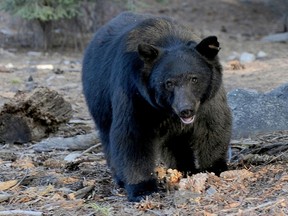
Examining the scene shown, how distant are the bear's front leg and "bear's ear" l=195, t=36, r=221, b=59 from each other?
32.9 inches

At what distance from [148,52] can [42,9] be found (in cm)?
1004

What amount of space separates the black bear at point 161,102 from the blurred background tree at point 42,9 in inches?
349

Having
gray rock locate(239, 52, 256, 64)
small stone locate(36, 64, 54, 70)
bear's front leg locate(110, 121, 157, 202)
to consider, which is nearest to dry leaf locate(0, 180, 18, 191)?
bear's front leg locate(110, 121, 157, 202)

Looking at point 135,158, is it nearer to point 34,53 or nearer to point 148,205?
point 148,205

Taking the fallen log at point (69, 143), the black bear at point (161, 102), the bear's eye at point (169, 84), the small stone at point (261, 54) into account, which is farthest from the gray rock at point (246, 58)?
the bear's eye at point (169, 84)

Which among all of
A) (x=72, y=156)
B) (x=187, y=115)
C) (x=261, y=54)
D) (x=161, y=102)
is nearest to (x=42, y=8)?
(x=261, y=54)

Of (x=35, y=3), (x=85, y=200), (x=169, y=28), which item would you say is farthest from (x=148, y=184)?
(x=35, y=3)

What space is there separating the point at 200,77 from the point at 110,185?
1.62 m

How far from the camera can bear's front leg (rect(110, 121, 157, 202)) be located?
602 cm

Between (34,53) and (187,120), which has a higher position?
(187,120)

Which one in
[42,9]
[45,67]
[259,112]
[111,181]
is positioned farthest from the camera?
[42,9]

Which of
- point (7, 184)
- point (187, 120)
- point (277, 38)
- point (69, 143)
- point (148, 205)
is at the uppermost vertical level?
point (187, 120)

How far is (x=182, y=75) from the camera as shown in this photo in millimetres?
5711

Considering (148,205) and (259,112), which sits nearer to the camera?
(148,205)
